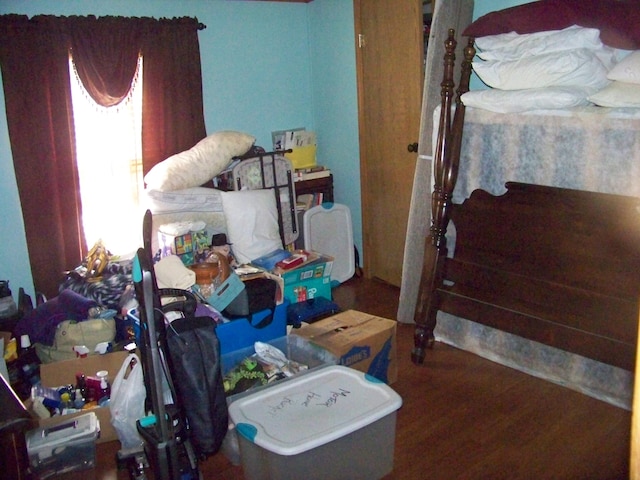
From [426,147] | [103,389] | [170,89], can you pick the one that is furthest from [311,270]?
[170,89]

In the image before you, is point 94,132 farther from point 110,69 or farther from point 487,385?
point 487,385

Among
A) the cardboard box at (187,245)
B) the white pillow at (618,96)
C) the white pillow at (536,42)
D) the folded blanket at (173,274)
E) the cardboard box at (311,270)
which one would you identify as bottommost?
the cardboard box at (311,270)

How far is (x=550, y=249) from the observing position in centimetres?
263

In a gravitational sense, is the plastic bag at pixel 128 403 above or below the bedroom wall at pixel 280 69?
below

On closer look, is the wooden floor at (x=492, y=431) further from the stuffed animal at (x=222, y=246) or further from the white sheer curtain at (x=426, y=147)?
the stuffed animal at (x=222, y=246)

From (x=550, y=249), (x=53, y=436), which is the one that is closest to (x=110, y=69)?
(x=53, y=436)

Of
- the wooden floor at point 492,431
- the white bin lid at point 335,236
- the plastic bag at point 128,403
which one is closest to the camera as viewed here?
the wooden floor at point 492,431

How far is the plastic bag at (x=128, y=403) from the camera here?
239 cm

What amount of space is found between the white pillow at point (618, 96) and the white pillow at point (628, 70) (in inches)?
1.4

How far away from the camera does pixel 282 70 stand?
174 inches

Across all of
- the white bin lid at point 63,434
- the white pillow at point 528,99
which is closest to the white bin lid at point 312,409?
the white bin lid at point 63,434

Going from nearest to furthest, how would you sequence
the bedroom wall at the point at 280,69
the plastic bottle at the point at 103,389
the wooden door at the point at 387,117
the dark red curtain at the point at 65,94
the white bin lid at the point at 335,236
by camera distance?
the plastic bottle at the point at 103,389 → the dark red curtain at the point at 65,94 → the wooden door at the point at 387,117 → the bedroom wall at the point at 280,69 → the white bin lid at the point at 335,236

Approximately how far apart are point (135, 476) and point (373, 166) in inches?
102

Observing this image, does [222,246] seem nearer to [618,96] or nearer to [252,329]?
[252,329]
